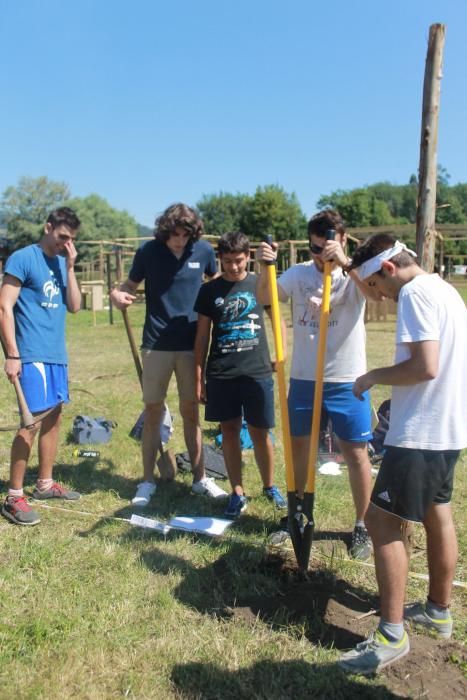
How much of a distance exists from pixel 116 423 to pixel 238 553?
133 inches

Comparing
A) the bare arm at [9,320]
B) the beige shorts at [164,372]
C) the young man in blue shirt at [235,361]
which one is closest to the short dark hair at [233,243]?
the young man in blue shirt at [235,361]

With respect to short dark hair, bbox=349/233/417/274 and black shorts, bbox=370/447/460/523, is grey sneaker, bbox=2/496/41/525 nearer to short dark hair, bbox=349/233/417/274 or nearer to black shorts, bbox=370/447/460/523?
black shorts, bbox=370/447/460/523

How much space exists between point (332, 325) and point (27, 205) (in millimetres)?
63211

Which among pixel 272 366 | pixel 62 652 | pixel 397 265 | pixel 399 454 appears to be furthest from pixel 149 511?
pixel 397 265

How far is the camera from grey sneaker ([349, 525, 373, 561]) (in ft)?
11.4

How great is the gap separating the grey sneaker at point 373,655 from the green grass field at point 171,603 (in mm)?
50

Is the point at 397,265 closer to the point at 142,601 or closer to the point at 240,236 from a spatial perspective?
the point at 240,236

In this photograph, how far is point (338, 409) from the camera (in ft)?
11.0

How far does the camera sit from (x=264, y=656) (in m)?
2.57

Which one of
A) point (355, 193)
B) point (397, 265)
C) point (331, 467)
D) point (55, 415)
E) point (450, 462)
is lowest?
point (331, 467)

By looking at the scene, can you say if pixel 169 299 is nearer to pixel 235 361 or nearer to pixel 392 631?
pixel 235 361

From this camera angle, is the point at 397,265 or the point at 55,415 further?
the point at 55,415

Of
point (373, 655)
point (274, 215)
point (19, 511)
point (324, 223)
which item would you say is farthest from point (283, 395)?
point (274, 215)

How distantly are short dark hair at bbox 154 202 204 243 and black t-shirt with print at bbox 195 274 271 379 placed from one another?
420mm
